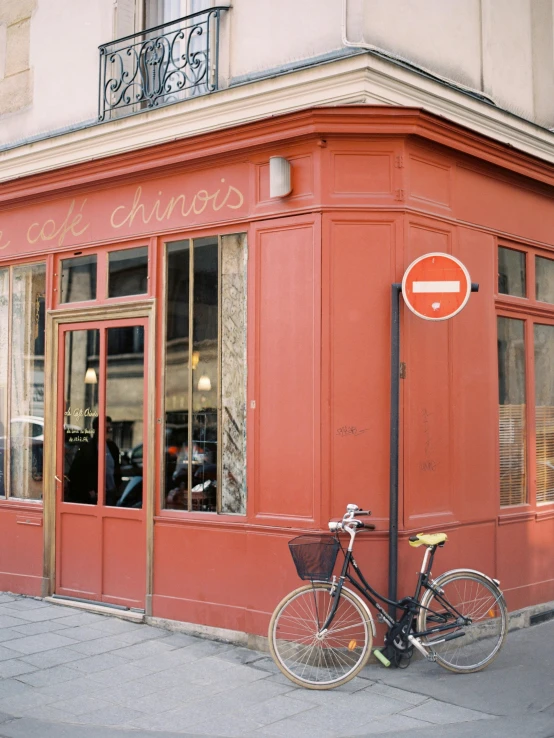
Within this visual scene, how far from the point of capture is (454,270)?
705cm

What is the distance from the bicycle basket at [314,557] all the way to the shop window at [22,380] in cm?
399

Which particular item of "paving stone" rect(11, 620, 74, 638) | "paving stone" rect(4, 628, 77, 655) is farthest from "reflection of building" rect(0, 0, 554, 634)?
"paving stone" rect(4, 628, 77, 655)

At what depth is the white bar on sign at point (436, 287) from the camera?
23.1ft

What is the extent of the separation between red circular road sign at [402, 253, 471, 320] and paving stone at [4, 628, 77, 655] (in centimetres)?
398

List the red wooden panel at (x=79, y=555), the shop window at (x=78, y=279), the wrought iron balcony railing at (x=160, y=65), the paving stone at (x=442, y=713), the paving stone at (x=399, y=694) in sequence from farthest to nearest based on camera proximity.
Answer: the shop window at (x=78, y=279), the red wooden panel at (x=79, y=555), the wrought iron balcony railing at (x=160, y=65), the paving stone at (x=399, y=694), the paving stone at (x=442, y=713)

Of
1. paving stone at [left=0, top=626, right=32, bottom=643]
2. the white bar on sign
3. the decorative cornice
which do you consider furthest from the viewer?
paving stone at [left=0, top=626, right=32, bottom=643]

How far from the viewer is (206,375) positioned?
8.18 m

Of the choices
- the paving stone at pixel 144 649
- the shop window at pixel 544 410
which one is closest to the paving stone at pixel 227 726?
the paving stone at pixel 144 649

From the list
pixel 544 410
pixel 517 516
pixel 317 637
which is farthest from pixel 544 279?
pixel 317 637

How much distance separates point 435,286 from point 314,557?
88.8 inches

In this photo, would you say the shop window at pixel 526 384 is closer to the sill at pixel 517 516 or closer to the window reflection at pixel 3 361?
the sill at pixel 517 516

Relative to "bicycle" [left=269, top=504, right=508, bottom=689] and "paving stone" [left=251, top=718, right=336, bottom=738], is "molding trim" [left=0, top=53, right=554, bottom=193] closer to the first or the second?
"bicycle" [left=269, top=504, right=508, bottom=689]

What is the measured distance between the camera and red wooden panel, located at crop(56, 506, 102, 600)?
885 centimetres

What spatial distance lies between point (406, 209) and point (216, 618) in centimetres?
377
